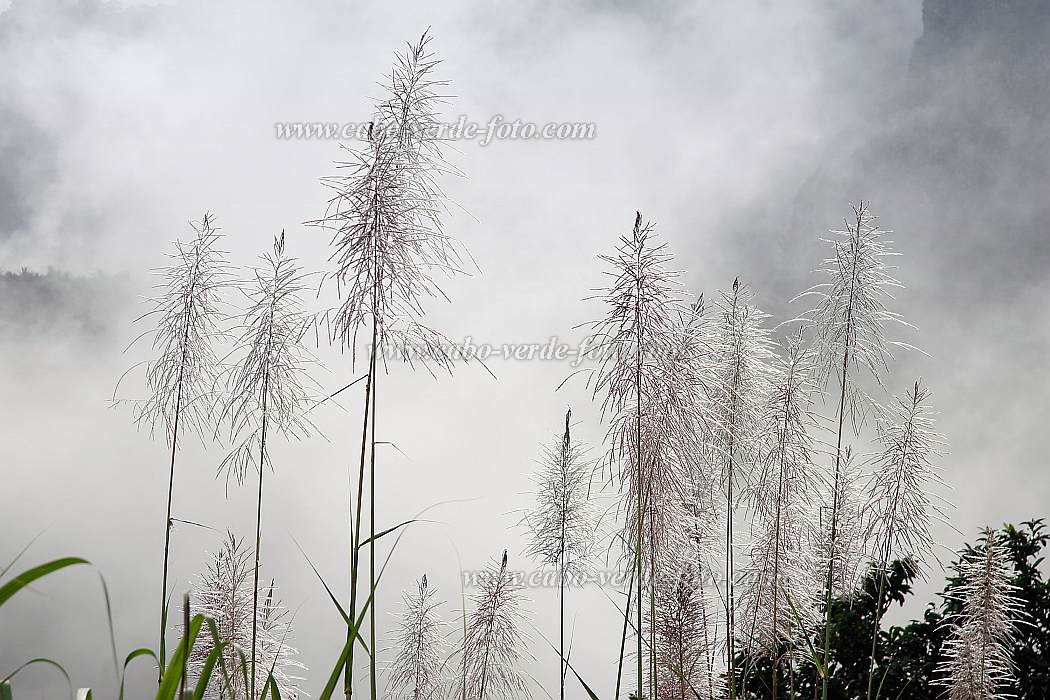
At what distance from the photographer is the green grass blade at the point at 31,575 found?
112 cm

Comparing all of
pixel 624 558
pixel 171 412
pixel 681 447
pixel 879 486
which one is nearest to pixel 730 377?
pixel 879 486

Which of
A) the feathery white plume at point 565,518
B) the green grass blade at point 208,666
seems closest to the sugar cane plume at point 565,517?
the feathery white plume at point 565,518

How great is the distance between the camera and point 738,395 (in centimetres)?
335

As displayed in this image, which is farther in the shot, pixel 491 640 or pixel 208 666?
pixel 491 640

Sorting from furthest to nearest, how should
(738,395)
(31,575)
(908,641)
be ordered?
→ (908,641) < (738,395) < (31,575)

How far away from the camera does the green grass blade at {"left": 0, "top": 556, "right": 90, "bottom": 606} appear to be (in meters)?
1.12

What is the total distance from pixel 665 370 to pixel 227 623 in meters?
2.19

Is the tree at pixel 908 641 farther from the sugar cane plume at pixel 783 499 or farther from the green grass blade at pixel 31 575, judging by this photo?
the green grass blade at pixel 31 575

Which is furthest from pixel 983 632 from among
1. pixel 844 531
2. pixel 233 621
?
pixel 233 621

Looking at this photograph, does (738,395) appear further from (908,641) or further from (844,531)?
(908,641)

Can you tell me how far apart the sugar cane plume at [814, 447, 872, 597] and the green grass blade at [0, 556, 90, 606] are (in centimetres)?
312

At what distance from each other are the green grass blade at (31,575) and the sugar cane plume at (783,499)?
109 inches

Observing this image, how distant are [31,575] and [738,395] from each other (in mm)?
2641

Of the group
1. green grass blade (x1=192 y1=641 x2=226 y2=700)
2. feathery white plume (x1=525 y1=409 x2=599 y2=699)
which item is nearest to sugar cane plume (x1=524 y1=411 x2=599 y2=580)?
feathery white plume (x1=525 y1=409 x2=599 y2=699)
